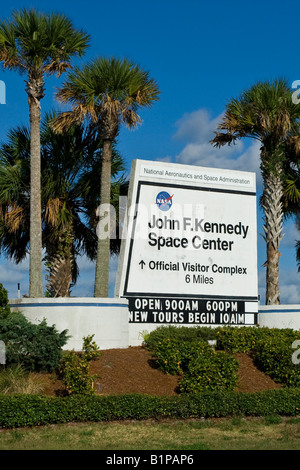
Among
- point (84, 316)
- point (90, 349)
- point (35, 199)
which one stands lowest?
point (90, 349)

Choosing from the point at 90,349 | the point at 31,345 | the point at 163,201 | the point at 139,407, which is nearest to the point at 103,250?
the point at 163,201

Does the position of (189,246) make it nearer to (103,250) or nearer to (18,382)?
(103,250)

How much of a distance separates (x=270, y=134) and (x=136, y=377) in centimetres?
1138

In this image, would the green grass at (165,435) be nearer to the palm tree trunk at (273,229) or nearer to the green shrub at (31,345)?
the green shrub at (31,345)

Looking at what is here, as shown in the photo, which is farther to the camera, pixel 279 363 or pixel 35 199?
pixel 35 199

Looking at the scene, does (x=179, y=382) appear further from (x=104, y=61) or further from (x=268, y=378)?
(x=104, y=61)

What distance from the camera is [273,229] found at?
23703 millimetres

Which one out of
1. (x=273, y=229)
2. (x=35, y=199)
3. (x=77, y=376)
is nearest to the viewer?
(x=77, y=376)

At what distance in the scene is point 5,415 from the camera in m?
12.6

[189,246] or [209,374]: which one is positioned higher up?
[189,246]

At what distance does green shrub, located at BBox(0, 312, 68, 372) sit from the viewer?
47.8ft

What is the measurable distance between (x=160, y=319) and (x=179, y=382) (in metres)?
3.94

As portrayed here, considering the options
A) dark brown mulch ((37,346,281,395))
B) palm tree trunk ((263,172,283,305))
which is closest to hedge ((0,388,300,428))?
dark brown mulch ((37,346,281,395))
